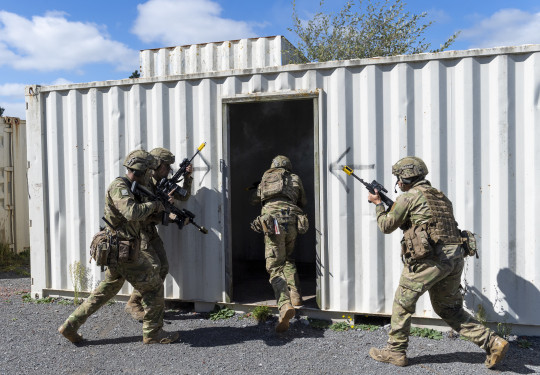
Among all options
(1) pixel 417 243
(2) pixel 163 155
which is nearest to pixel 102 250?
(2) pixel 163 155

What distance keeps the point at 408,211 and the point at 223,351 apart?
2.16 m

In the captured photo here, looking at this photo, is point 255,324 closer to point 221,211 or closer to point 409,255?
point 221,211

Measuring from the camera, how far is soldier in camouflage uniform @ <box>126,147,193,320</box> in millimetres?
4871

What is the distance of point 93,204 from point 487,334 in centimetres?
460

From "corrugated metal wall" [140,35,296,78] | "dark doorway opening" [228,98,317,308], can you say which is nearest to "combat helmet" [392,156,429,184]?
"dark doorway opening" [228,98,317,308]

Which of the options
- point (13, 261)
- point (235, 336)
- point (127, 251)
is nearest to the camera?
point (127, 251)

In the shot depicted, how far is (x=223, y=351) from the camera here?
13.6 feet

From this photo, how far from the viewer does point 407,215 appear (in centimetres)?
374

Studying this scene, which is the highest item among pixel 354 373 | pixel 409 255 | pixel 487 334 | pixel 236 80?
pixel 236 80

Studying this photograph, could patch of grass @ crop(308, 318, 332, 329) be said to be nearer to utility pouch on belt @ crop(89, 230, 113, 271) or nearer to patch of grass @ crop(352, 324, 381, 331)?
patch of grass @ crop(352, 324, 381, 331)

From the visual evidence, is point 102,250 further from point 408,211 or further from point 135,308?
point 408,211

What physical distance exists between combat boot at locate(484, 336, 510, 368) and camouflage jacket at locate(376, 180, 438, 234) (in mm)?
1120

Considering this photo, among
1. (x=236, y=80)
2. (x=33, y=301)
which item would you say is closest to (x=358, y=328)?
(x=236, y=80)

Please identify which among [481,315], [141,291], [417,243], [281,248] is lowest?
[481,315]
